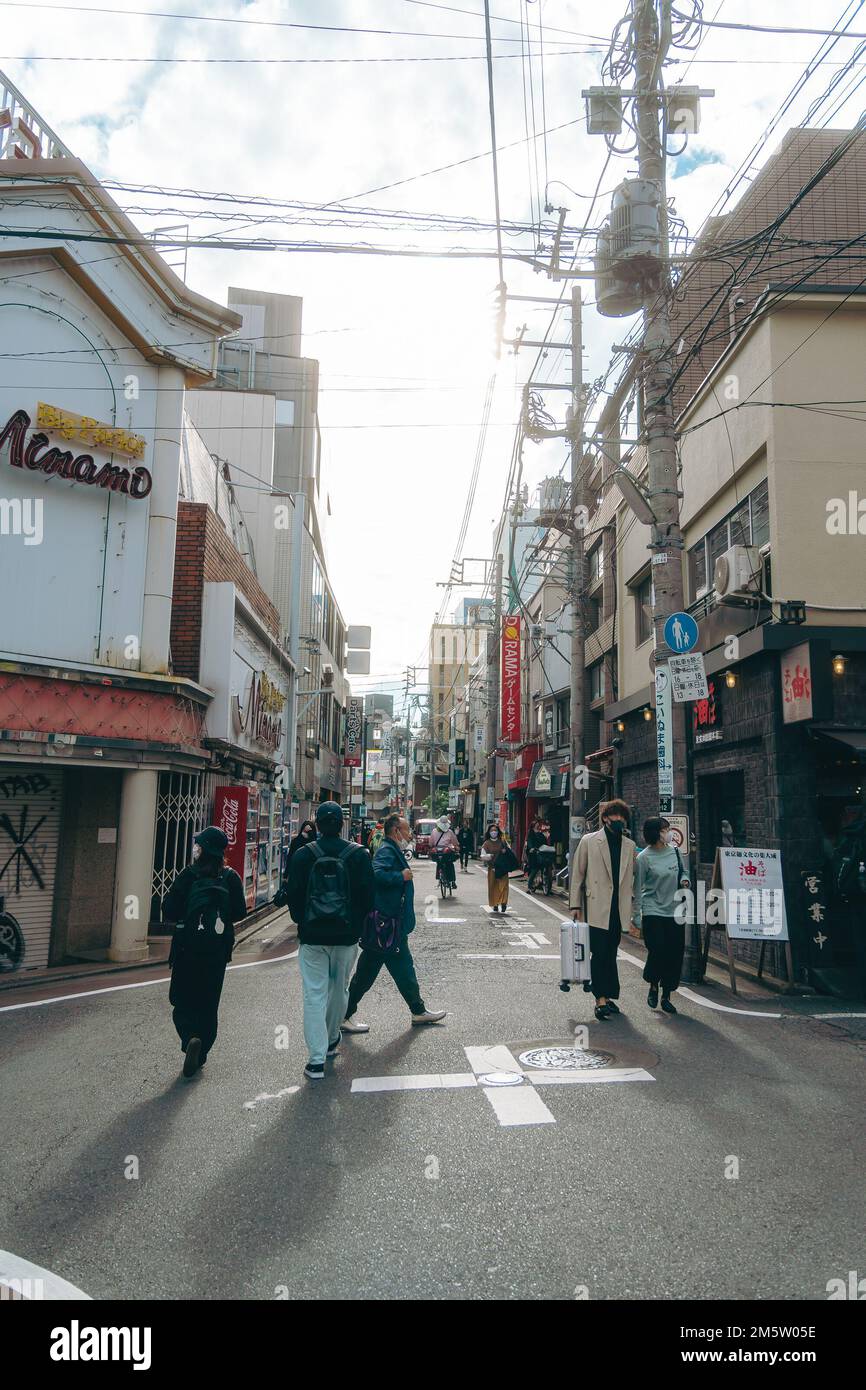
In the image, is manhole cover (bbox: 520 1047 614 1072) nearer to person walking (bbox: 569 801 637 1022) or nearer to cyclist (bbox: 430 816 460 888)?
person walking (bbox: 569 801 637 1022)

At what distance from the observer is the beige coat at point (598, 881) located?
818 centimetres

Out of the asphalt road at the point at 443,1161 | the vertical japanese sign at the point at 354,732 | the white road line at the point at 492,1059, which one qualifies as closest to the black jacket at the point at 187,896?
the asphalt road at the point at 443,1161

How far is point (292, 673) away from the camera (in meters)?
25.8

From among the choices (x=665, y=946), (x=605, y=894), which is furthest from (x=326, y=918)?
(x=665, y=946)

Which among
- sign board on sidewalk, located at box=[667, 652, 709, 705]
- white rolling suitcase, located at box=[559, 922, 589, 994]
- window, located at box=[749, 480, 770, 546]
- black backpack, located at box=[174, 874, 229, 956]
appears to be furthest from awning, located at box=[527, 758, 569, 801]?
black backpack, located at box=[174, 874, 229, 956]

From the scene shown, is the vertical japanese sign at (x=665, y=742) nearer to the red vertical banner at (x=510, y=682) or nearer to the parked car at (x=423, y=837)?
the red vertical banner at (x=510, y=682)

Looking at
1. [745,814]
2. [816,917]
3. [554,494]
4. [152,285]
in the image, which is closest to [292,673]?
[554,494]

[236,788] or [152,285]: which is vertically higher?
[152,285]

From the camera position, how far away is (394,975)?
781 cm

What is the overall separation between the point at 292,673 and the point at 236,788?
10013 mm

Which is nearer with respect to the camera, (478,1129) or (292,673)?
(478,1129)

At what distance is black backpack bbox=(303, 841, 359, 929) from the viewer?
6.53 metres

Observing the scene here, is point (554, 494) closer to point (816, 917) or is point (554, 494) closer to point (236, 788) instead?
point (236, 788)
